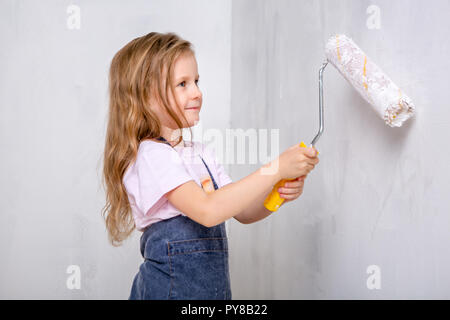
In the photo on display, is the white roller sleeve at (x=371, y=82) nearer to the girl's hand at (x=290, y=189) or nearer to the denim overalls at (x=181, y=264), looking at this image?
the girl's hand at (x=290, y=189)

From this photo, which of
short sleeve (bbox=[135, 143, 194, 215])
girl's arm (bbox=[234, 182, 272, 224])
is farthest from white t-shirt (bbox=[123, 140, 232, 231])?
girl's arm (bbox=[234, 182, 272, 224])

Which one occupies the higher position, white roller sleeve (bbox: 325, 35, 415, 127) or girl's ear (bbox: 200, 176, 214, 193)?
white roller sleeve (bbox: 325, 35, 415, 127)

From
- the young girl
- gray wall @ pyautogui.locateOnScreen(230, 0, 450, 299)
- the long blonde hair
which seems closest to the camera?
gray wall @ pyautogui.locateOnScreen(230, 0, 450, 299)

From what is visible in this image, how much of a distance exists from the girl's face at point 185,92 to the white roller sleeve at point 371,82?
254 millimetres

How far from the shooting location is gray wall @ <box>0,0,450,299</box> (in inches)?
23.8

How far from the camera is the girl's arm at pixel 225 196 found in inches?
26.3

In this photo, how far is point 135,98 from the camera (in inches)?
31.3

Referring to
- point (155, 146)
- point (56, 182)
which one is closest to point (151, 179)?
point (155, 146)

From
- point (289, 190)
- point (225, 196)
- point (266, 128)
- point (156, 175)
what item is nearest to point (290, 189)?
point (289, 190)

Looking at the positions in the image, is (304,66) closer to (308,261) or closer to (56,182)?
(308,261)

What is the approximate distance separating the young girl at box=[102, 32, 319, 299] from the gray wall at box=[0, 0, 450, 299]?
13 cm

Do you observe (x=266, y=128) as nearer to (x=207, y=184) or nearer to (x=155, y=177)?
(x=207, y=184)

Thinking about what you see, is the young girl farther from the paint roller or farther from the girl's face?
the paint roller

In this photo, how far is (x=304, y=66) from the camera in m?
0.93
